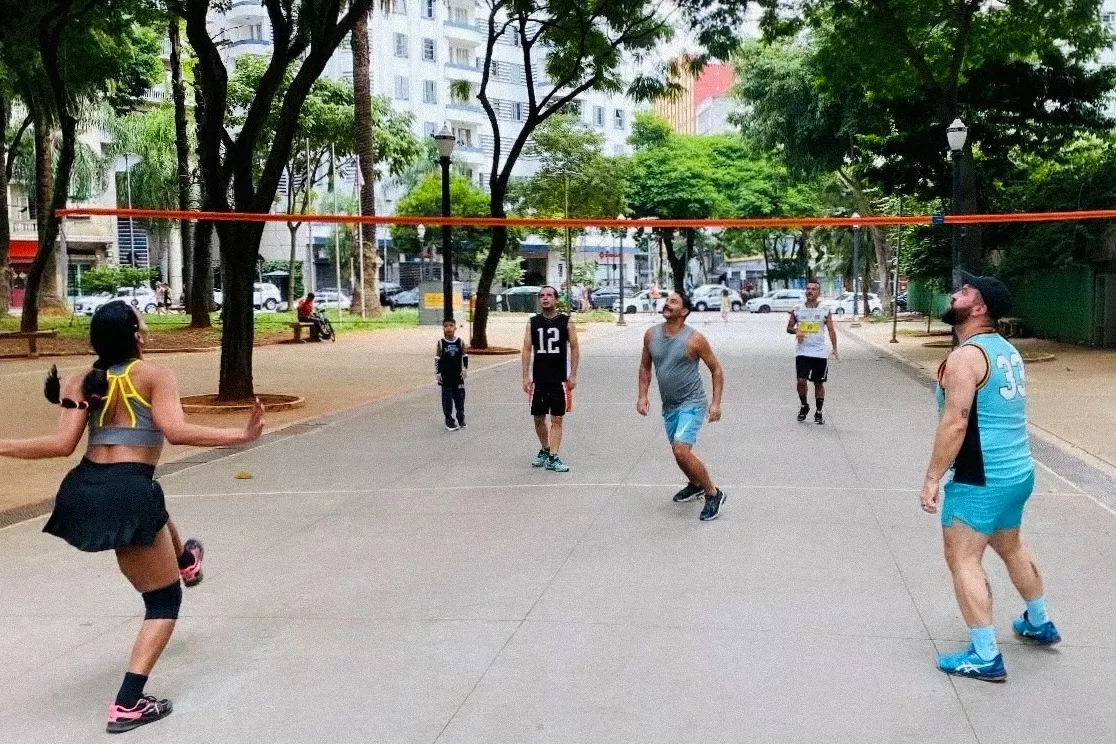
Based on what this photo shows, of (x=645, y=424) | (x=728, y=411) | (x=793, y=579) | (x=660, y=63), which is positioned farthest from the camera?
(x=660, y=63)

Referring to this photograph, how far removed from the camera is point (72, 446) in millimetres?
4152

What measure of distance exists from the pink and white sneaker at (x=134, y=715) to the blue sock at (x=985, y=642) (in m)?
3.26

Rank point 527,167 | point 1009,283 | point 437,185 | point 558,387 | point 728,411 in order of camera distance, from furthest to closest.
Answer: point 527,167 < point 437,185 < point 1009,283 < point 728,411 < point 558,387

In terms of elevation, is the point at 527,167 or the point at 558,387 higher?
the point at 527,167

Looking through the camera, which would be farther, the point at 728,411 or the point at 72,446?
the point at 728,411

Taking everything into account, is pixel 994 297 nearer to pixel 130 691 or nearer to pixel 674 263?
pixel 130 691

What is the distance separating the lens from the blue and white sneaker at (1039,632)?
4.93 meters

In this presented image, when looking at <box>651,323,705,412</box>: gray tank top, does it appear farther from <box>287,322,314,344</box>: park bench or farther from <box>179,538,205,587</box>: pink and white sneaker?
<box>287,322,314,344</box>: park bench

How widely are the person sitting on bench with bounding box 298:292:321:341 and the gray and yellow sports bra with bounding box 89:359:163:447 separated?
25788 millimetres

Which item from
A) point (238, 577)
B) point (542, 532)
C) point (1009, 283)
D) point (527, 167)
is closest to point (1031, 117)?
point (1009, 283)

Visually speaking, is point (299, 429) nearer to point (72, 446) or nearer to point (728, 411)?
point (728, 411)

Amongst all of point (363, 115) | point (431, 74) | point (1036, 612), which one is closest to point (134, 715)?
point (1036, 612)

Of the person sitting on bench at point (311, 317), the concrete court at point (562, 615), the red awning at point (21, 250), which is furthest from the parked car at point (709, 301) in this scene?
the concrete court at point (562, 615)

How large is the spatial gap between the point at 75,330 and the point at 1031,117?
2460 centimetres
